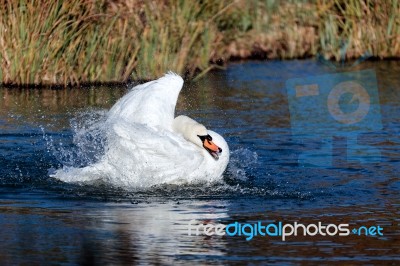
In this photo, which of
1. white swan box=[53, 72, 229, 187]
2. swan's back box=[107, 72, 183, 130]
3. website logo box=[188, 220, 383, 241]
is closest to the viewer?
website logo box=[188, 220, 383, 241]

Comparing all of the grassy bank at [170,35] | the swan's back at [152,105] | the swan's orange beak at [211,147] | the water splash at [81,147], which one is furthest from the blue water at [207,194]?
the grassy bank at [170,35]

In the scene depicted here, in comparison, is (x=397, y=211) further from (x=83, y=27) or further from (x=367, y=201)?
(x=83, y=27)

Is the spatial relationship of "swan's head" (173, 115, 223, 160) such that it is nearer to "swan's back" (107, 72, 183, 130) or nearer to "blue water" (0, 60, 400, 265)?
"swan's back" (107, 72, 183, 130)

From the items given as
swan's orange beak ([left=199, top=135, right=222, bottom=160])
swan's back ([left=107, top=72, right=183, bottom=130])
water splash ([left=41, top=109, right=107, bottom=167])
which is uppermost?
swan's back ([left=107, top=72, right=183, bottom=130])

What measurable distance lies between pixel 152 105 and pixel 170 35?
5.86 meters

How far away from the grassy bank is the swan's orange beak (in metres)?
5.71

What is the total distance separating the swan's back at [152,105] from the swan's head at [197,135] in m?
0.18

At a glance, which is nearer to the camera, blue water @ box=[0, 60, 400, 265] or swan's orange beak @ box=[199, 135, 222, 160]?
blue water @ box=[0, 60, 400, 265]

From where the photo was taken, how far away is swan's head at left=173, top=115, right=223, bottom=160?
8.62m

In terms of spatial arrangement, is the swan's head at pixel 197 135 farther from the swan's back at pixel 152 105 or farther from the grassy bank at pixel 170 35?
the grassy bank at pixel 170 35

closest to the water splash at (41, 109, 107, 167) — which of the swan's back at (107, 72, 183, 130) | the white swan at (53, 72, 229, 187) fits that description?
the swan's back at (107, 72, 183, 130)

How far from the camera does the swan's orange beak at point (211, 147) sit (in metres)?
8.59

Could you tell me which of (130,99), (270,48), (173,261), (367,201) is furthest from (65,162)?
(270,48)

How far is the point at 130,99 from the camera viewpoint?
966cm
